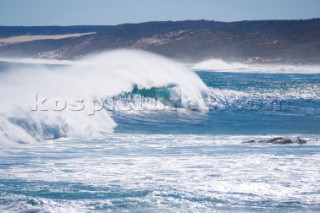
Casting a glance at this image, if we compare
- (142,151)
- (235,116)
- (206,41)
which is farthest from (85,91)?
(206,41)

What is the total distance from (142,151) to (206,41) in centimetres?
8870

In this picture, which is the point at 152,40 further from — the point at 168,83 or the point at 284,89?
the point at 168,83

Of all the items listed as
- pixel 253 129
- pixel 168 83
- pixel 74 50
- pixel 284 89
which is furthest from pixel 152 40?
pixel 253 129

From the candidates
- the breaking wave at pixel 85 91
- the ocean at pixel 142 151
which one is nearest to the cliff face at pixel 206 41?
the breaking wave at pixel 85 91

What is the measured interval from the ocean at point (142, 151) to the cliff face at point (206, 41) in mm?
57890

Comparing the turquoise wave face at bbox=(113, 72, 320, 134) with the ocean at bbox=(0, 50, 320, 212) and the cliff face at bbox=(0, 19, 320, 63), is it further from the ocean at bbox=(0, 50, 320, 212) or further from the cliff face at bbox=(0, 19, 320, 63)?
the cliff face at bbox=(0, 19, 320, 63)

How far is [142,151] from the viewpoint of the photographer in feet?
35.7

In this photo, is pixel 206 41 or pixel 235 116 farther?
pixel 206 41

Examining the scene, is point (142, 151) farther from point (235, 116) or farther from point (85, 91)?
point (235, 116)

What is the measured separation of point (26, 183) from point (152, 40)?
9755 cm

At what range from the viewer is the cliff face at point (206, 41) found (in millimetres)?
85062

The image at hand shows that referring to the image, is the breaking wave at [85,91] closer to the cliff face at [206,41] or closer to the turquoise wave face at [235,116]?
the turquoise wave face at [235,116]

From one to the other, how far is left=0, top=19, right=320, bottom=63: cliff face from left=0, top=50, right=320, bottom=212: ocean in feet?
190

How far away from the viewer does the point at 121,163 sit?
9.62 meters
